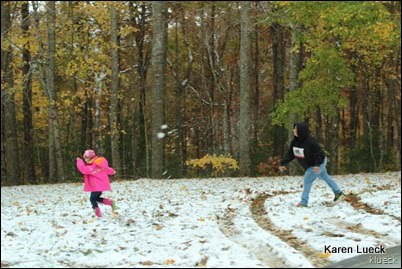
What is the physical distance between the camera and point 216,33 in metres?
32.2

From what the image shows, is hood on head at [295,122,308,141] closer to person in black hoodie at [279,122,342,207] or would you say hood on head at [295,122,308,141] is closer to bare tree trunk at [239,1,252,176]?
person in black hoodie at [279,122,342,207]

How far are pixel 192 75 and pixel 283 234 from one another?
31.4m

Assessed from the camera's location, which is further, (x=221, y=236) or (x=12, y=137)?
(x=12, y=137)

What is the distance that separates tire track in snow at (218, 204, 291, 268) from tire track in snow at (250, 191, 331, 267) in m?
0.42

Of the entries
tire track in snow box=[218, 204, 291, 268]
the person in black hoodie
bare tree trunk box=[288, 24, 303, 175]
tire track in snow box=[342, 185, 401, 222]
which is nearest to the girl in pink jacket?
tire track in snow box=[218, 204, 291, 268]

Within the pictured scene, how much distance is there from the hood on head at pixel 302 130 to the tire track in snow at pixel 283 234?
68.6 inches

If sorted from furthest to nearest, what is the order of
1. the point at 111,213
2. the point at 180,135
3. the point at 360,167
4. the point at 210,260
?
1. the point at 180,135
2. the point at 360,167
3. the point at 111,213
4. the point at 210,260

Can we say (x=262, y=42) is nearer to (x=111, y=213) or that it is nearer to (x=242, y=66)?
(x=242, y=66)

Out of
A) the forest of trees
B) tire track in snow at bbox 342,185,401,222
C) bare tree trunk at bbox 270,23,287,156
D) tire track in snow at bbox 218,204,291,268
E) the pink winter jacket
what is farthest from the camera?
bare tree trunk at bbox 270,23,287,156

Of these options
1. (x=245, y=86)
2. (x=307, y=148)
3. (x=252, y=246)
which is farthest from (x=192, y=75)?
(x=252, y=246)

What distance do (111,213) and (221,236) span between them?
12.2 feet

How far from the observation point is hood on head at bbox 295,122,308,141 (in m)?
10.2

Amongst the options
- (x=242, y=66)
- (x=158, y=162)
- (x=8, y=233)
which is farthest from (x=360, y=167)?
(x=8, y=233)

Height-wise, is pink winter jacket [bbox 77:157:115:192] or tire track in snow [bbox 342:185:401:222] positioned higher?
pink winter jacket [bbox 77:157:115:192]
